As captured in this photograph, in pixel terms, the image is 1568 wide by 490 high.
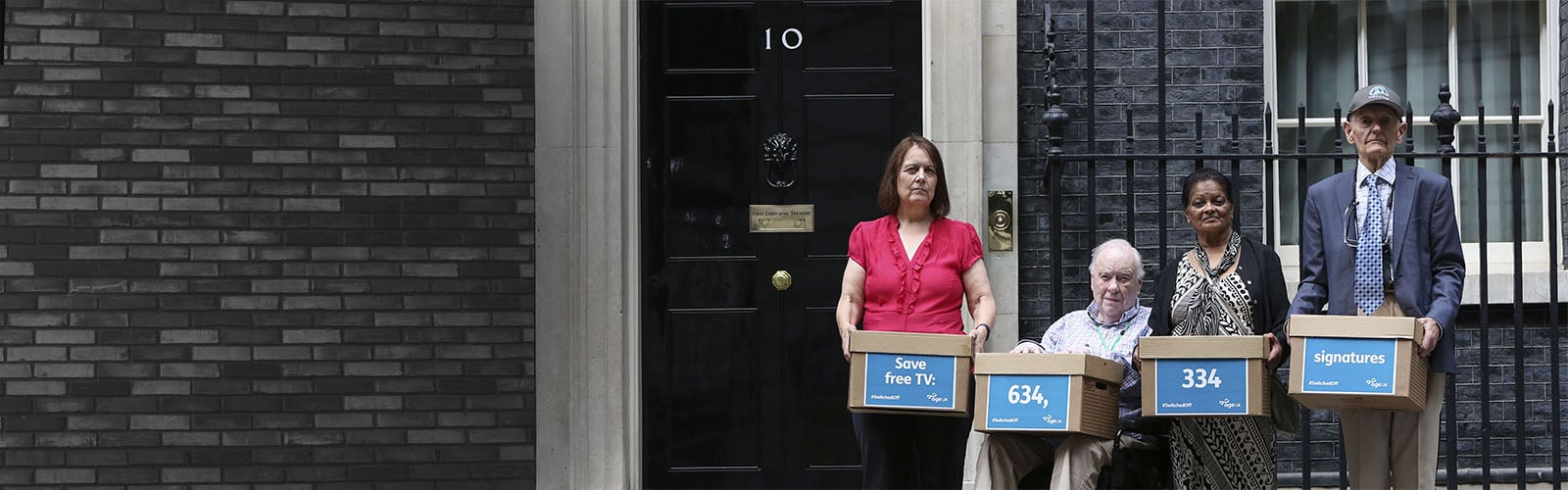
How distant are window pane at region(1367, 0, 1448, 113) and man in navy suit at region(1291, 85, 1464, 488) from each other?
7.20ft

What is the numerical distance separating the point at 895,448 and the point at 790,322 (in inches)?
76.3

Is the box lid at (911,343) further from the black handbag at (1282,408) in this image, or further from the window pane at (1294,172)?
the window pane at (1294,172)

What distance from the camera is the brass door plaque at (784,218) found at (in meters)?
7.48

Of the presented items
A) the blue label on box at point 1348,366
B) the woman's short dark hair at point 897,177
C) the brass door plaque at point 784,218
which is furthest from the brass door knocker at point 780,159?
the blue label on box at point 1348,366

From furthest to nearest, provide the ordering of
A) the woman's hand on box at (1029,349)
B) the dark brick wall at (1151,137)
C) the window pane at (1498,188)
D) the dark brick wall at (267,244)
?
the window pane at (1498,188)
the dark brick wall at (1151,137)
the dark brick wall at (267,244)
the woman's hand on box at (1029,349)

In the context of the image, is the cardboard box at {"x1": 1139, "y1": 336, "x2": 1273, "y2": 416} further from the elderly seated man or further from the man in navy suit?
the man in navy suit

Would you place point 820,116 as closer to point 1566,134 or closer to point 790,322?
point 790,322

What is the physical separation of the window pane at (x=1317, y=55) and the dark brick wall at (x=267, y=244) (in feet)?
11.6

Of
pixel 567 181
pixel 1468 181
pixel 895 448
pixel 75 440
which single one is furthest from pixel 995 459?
pixel 75 440

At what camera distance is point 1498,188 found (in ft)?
24.7

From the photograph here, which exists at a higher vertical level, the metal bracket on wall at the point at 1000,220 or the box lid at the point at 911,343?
the metal bracket on wall at the point at 1000,220

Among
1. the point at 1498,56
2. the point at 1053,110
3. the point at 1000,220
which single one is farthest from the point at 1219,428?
the point at 1498,56

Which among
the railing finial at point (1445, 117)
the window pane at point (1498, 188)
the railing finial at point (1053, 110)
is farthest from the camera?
the window pane at point (1498, 188)

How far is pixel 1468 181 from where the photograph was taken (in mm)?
7504
